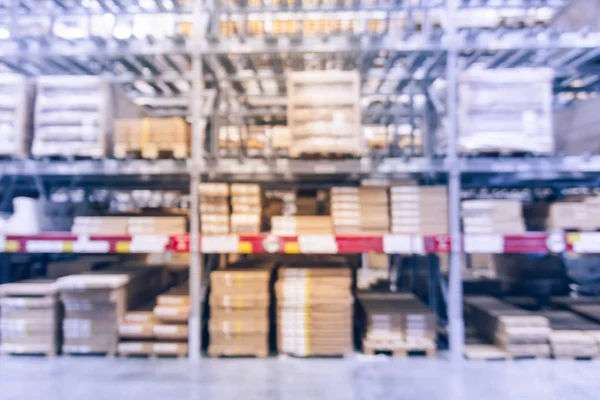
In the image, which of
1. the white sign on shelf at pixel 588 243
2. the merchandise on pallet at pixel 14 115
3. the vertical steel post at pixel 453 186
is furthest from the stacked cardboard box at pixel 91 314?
the white sign on shelf at pixel 588 243

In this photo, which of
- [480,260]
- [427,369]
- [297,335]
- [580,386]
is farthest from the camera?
[480,260]

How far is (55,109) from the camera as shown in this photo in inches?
153

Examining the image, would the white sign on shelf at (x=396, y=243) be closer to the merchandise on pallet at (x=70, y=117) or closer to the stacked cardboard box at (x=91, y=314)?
the stacked cardboard box at (x=91, y=314)

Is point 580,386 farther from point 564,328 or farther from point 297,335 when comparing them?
point 297,335

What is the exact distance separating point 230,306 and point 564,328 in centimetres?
374

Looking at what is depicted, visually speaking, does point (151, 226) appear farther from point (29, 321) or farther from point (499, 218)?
point (499, 218)

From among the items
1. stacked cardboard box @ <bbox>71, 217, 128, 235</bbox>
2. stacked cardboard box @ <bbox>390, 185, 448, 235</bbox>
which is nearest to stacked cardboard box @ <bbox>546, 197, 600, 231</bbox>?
stacked cardboard box @ <bbox>390, 185, 448, 235</bbox>

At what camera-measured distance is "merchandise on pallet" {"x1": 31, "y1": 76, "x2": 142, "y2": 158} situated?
3869 mm

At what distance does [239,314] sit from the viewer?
3.97m

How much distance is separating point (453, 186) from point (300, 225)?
1679mm

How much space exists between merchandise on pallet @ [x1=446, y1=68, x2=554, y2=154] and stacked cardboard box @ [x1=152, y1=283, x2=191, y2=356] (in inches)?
135

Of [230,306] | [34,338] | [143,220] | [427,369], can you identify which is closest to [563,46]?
[427,369]

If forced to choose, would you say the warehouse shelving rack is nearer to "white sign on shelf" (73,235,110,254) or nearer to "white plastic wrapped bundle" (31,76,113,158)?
"white sign on shelf" (73,235,110,254)

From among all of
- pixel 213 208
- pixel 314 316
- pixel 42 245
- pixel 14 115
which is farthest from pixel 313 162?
pixel 14 115
